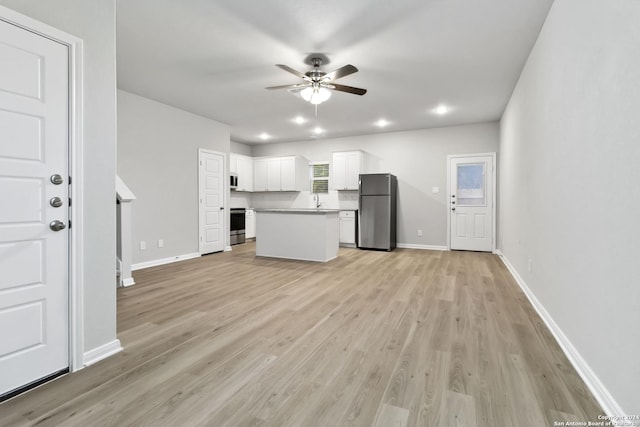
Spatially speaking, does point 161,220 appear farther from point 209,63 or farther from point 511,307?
point 511,307

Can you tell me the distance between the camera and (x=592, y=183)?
5.56 ft

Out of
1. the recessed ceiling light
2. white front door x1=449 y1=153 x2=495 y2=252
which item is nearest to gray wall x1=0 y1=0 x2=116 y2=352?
the recessed ceiling light

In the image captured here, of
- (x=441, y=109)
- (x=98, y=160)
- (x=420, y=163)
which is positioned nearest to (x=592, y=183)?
(x=98, y=160)

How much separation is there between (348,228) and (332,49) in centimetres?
449

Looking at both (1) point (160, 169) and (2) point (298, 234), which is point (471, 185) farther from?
(1) point (160, 169)

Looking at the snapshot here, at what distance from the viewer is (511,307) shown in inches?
117

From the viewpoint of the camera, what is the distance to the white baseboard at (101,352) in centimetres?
193

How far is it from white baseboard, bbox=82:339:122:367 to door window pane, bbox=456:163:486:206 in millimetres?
6369

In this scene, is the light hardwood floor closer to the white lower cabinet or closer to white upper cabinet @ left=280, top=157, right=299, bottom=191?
the white lower cabinet

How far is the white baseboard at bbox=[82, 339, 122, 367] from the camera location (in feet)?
6.35

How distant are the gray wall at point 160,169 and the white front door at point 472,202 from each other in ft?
17.3

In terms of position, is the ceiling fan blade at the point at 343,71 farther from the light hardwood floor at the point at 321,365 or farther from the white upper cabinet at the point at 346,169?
the white upper cabinet at the point at 346,169

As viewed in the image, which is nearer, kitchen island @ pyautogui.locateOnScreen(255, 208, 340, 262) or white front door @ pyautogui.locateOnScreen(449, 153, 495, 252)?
kitchen island @ pyautogui.locateOnScreen(255, 208, 340, 262)

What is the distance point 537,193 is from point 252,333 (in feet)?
9.53
